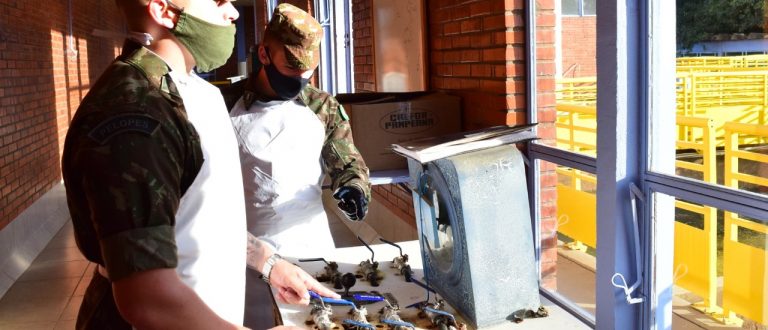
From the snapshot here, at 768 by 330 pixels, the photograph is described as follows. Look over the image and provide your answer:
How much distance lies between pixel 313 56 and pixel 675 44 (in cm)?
136

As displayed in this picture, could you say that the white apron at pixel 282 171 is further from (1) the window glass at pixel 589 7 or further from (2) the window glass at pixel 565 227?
(1) the window glass at pixel 589 7

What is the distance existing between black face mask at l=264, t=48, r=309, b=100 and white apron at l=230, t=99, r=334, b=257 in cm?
7

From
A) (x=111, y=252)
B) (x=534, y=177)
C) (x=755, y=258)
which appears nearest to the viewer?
(x=111, y=252)

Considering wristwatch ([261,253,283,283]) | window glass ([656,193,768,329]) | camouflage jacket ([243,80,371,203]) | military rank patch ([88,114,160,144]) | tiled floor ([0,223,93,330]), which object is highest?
military rank patch ([88,114,160,144])

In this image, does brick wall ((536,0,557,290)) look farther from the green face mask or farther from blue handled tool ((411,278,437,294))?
the green face mask

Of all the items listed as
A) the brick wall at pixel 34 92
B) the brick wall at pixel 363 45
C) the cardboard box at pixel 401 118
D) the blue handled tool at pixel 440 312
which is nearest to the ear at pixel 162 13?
the blue handled tool at pixel 440 312

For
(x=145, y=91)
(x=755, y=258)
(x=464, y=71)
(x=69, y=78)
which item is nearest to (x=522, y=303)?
(x=755, y=258)

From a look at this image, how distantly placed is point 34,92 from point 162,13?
840 cm

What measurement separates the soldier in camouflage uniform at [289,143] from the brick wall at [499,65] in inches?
31.8

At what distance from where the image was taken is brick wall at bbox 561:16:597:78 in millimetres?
2955

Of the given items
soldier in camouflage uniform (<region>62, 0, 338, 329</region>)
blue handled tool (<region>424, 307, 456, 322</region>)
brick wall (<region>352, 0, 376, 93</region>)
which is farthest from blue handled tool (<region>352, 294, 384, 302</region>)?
brick wall (<region>352, 0, 376, 93</region>)

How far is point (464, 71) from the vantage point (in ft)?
13.4

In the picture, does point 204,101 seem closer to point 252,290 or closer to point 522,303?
point 522,303

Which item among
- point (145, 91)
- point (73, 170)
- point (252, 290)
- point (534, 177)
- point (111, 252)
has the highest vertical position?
point (145, 91)
